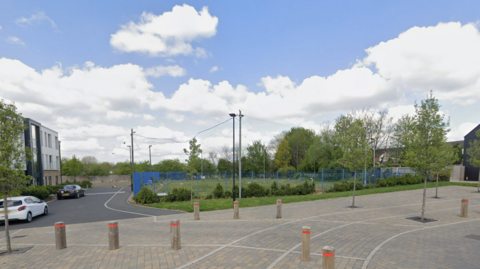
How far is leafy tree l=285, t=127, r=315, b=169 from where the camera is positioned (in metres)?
67.6

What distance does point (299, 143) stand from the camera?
67562 mm

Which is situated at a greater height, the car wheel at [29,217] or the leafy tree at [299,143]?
the leafy tree at [299,143]

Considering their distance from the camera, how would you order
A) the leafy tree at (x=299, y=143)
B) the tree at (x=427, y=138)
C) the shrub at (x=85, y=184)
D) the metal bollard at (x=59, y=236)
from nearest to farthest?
the metal bollard at (x=59, y=236)
the tree at (x=427, y=138)
the shrub at (x=85, y=184)
the leafy tree at (x=299, y=143)

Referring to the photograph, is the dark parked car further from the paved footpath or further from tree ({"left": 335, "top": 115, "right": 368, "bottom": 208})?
tree ({"left": 335, "top": 115, "right": 368, "bottom": 208})

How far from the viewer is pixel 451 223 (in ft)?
32.9

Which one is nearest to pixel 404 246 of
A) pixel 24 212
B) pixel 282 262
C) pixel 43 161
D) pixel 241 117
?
pixel 282 262

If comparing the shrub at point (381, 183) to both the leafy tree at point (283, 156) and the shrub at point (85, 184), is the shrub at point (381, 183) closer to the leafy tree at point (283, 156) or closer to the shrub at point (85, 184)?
the leafy tree at point (283, 156)

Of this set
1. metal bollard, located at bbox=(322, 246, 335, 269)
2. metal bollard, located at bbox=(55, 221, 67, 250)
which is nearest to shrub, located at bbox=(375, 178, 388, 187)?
metal bollard, located at bbox=(322, 246, 335, 269)

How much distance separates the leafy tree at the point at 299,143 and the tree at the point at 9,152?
6288cm

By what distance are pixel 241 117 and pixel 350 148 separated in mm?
7971

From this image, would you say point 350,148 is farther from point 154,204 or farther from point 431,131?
point 154,204

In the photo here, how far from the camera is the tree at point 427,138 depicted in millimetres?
10703

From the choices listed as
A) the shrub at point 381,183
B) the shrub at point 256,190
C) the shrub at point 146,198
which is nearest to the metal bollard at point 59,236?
the shrub at point 146,198

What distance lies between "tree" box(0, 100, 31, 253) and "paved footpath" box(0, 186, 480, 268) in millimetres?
1924
